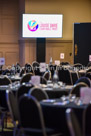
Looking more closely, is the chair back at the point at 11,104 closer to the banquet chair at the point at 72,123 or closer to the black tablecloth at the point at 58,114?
the black tablecloth at the point at 58,114

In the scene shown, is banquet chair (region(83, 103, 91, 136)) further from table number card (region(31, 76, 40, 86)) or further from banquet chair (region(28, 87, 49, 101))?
table number card (region(31, 76, 40, 86))

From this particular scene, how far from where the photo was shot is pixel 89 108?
14.1ft

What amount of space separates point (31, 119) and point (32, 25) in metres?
11.6

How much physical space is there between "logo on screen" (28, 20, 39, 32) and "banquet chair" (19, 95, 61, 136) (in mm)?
11492

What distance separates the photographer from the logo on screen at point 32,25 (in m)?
16.1

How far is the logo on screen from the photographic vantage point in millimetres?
16062

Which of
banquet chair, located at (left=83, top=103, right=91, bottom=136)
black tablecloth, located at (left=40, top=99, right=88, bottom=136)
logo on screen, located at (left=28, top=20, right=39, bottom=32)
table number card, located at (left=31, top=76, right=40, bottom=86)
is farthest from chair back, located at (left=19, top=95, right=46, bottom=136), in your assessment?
logo on screen, located at (left=28, top=20, right=39, bottom=32)

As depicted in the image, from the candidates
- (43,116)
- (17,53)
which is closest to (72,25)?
(17,53)

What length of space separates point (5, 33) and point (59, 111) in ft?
42.2

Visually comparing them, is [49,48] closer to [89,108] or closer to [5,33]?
[5,33]

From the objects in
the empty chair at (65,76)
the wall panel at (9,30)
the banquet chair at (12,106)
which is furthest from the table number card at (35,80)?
the wall panel at (9,30)

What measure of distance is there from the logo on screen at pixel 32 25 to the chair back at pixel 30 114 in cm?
1149

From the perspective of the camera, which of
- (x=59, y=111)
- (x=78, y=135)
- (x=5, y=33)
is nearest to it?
(x=78, y=135)

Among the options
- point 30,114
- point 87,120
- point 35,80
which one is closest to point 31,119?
point 30,114
